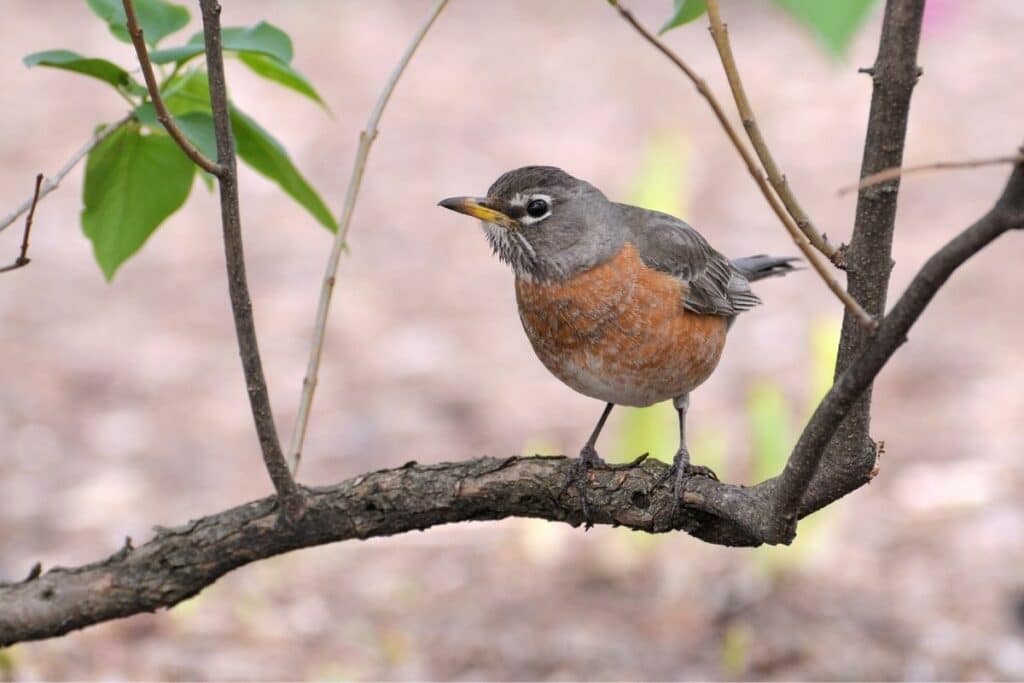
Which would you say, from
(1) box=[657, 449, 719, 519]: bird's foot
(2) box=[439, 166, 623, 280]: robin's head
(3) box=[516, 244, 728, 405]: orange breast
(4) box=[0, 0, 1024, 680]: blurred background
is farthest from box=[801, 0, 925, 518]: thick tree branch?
(2) box=[439, 166, 623, 280]: robin's head

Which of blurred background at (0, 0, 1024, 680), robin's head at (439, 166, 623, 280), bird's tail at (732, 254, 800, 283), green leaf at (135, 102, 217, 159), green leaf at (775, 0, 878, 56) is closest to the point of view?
green leaf at (775, 0, 878, 56)

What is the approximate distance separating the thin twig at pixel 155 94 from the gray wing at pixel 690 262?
1.49 meters

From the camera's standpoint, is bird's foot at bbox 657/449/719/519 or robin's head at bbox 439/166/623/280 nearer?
bird's foot at bbox 657/449/719/519

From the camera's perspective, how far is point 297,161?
8805 mm

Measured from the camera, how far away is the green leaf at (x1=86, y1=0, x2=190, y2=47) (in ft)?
8.35

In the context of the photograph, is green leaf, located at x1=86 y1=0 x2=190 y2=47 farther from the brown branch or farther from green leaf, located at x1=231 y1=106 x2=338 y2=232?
the brown branch

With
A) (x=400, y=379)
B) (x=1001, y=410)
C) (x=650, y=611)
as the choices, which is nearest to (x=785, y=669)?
(x=650, y=611)

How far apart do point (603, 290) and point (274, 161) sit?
1013 millimetres

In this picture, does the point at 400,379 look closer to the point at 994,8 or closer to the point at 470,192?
the point at 470,192

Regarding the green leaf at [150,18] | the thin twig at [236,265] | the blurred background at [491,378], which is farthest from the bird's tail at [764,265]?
the green leaf at [150,18]

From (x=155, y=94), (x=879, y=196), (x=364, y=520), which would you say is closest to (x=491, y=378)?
(x=364, y=520)

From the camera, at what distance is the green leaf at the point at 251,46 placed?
2.46 meters

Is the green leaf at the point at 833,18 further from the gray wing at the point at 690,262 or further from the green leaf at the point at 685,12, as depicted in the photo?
the gray wing at the point at 690,262

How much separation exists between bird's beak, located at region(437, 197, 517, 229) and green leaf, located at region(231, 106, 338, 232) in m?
0.50
